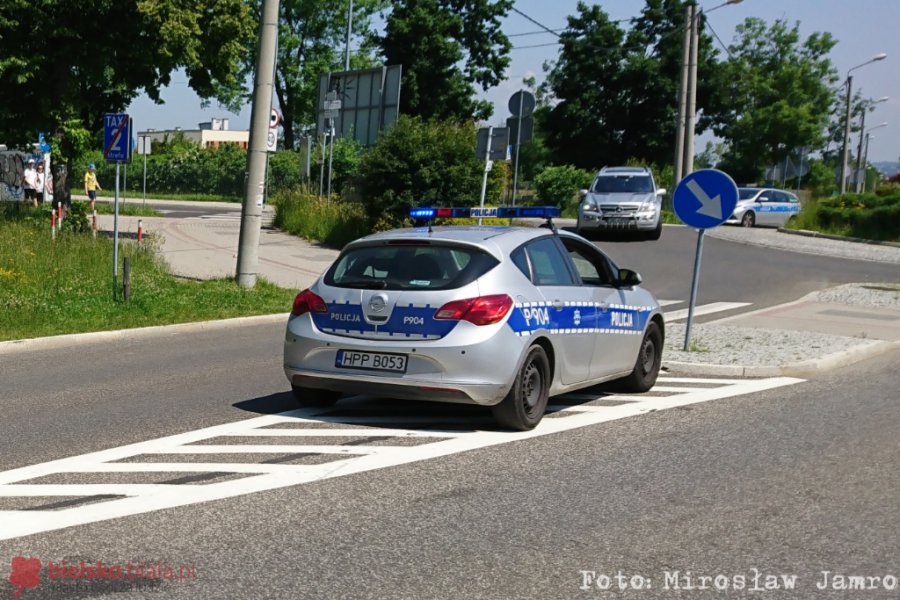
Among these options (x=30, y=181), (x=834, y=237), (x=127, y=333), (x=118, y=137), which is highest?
(x=118, y=137)

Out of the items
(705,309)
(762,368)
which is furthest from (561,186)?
(762,368)

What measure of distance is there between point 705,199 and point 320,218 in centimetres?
1924

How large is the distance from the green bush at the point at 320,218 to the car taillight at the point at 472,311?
20797mm

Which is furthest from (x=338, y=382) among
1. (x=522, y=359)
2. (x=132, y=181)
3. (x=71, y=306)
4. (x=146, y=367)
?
(x=132, y=181)

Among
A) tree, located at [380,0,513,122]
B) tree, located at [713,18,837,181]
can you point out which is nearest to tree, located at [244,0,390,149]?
tree, located at [380,0,513,122]

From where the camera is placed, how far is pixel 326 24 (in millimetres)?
77625

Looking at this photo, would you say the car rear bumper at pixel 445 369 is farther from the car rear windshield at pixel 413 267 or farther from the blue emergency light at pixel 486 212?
the blue emergency light at pixel 486 212

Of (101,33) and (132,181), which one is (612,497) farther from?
(132,181)

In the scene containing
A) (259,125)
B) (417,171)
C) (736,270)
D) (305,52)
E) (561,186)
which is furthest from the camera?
(305,52)

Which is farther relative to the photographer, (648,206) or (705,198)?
(648,206)

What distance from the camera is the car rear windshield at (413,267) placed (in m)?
8.58

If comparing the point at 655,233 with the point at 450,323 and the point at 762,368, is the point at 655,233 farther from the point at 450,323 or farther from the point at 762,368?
the point at 450,323

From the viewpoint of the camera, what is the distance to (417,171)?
2869cm

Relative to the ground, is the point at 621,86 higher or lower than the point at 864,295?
higher
